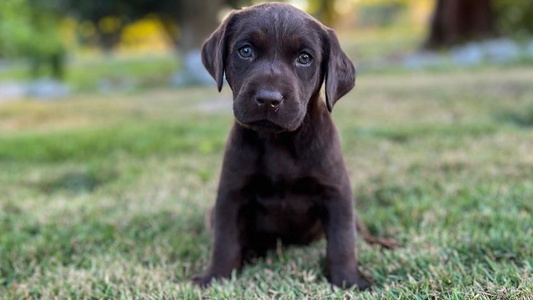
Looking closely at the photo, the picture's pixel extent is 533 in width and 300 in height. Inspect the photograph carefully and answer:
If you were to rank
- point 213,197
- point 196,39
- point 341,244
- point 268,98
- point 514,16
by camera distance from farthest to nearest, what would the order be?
1. point 514,16
2. point 196,39
3. point 213,197
4. point 341,244
5. point 268,98

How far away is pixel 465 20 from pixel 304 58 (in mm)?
17853

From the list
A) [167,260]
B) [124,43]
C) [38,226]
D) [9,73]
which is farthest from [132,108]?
[124,43]

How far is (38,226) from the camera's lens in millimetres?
3922

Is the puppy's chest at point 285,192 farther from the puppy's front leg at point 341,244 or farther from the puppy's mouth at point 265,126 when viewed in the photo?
the puppy's mouth at point 265,126

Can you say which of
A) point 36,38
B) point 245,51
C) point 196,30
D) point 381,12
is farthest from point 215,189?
point 381,12

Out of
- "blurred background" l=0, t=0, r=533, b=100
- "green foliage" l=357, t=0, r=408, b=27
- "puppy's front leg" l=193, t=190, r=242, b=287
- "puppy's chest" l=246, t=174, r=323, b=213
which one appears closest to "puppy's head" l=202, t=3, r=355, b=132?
"puppy's chest" l=246, t=174, r=323, b=213

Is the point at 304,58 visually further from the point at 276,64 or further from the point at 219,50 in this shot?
the point at 219,50

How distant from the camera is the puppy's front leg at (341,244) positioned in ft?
9.26

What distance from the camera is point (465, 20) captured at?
1883 centimetres

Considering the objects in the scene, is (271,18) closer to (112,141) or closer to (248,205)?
(248,205)

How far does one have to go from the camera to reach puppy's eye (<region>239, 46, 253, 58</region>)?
2703 millimetres

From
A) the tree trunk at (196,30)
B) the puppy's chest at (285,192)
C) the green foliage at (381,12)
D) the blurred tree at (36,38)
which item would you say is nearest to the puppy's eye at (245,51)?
the puppy's chest at (285,192)

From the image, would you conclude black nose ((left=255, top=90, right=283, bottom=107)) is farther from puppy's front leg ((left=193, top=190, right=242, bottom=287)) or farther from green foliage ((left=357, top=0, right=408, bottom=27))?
green foliage ((left=357, top=0, right=408, bottom=27))

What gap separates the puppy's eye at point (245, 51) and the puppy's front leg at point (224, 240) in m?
0.71
